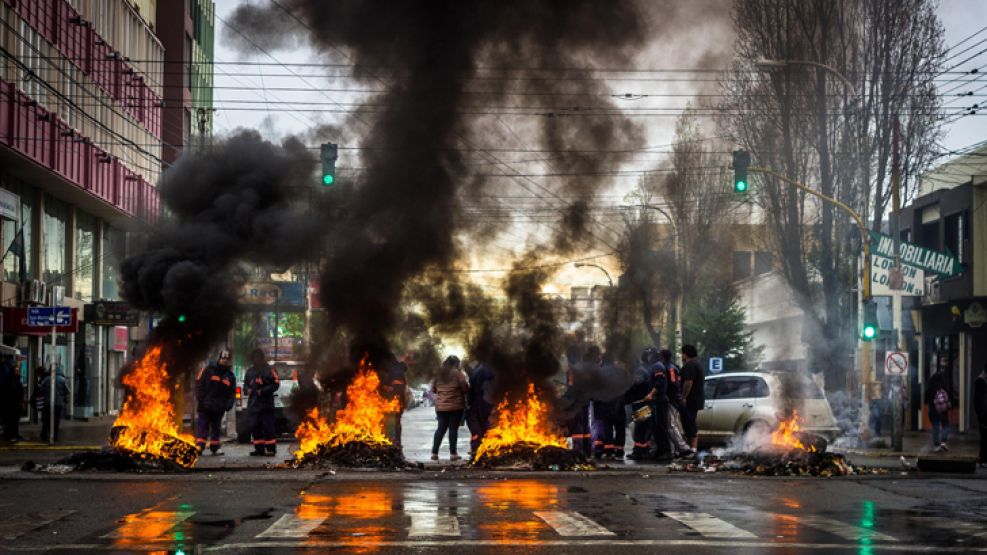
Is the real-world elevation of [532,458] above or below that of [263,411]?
below

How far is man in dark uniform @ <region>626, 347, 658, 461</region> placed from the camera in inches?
810

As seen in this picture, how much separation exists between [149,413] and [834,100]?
19.3m

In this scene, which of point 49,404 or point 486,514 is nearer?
point 486,514

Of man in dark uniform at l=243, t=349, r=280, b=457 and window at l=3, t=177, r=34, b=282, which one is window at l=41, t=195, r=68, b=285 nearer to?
window at l=3, t=177, r=34, b=282

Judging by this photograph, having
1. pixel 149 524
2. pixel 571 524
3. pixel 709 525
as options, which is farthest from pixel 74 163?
pixel 709 525

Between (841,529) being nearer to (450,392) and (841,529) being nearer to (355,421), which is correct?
(355,421)

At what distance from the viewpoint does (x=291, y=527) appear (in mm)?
10781

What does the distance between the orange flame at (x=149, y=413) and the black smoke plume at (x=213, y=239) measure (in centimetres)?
46

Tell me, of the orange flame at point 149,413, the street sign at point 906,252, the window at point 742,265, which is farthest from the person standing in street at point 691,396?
the window at point 742,265

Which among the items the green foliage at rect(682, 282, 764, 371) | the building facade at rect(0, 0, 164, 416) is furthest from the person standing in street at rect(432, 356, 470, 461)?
the green foliage at rect(682, 282, 764, 371)

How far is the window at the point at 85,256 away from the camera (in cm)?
4050

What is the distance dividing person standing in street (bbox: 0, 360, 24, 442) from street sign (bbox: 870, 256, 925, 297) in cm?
1680

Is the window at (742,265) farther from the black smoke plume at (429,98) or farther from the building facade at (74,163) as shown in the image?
the black smoke plume at (429,98)

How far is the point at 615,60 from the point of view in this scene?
18.8 metres
